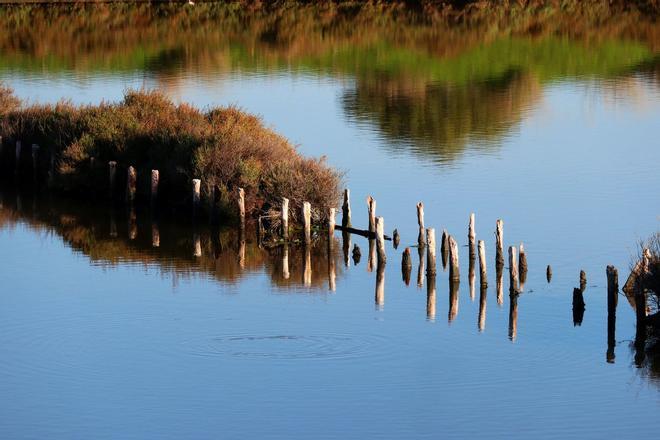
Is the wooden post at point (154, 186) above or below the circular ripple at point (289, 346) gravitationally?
above

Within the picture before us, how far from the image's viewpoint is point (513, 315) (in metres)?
25.0

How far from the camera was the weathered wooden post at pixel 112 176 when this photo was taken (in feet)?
115

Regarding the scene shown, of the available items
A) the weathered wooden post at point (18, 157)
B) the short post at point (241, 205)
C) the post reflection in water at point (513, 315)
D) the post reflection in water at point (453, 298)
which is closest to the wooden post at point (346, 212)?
the short post at point (241, 205)

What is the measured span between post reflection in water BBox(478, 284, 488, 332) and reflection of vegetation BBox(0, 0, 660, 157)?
21.2 meters

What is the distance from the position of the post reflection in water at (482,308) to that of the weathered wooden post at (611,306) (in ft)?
7.11

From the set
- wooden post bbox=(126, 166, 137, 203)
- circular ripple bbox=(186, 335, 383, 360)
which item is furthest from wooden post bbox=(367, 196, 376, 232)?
wooden post bbox=(126, 166, 137, 203)

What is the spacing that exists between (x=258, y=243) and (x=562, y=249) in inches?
253

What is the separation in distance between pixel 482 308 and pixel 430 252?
1.69 meters

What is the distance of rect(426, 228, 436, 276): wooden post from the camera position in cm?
2603

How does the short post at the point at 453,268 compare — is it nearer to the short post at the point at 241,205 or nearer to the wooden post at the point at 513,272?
the wooden post at the point at 513,272

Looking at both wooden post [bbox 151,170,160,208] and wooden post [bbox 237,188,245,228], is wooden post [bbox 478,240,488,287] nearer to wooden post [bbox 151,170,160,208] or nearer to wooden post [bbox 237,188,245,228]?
wooden post [bbox 237,188,245,228]

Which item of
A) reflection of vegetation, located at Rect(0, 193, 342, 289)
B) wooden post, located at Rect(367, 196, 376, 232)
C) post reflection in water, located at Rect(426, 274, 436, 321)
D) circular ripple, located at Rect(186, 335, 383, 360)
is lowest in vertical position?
reflection of vegetation, located at Rect(0, 193, 342, 289)

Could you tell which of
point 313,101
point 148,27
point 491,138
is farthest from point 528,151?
point 148,27

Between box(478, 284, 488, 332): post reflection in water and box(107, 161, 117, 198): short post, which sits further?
box(107, 161, 117, 198): short post
